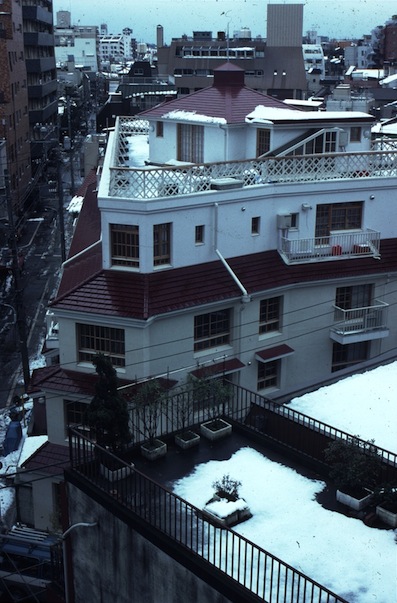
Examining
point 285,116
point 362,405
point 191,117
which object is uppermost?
point 285,116

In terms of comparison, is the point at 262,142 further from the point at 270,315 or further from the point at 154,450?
the point at 154,450

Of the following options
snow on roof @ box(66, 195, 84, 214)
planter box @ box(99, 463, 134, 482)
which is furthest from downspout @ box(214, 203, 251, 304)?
snow on roof @ box(66, 195, 84, 214)

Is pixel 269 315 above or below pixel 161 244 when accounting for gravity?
below

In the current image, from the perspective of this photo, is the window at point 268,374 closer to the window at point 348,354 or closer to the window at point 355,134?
the window at point 348,354

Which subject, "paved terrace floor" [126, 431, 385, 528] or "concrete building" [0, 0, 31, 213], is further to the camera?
"concrete building" [0, 0, 31, 213]

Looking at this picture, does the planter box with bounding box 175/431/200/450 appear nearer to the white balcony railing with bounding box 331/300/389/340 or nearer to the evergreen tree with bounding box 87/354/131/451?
the evergreen tree with bounding box 87/354/131/451

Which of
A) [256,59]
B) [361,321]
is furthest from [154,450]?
[256,59]
